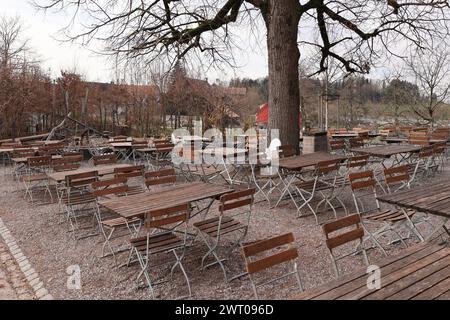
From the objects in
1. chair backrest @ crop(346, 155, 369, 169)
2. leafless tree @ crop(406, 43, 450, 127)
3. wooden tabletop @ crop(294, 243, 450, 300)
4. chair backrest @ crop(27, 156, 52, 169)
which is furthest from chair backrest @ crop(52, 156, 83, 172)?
leafless tree @ crop(406, 43, 450, 127)

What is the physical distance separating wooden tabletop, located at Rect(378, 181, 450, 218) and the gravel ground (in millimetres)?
784

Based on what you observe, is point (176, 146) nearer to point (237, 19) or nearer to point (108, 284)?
point (237, 19)

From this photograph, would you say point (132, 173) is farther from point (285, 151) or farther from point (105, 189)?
point (285, 151)

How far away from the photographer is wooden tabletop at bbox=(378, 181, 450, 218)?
326cm

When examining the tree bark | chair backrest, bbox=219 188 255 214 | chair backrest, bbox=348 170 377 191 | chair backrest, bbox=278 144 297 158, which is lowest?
chair backrest, bbox=219 188 255 214

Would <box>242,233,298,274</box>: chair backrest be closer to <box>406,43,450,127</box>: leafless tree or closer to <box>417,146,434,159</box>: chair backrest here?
<box>417,146,434,159</box>: chair backrest

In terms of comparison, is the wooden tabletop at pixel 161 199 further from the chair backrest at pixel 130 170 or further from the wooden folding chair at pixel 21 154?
the wooden folding chair at pixel 21 154

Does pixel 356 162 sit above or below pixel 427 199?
above

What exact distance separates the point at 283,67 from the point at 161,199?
5734 mm

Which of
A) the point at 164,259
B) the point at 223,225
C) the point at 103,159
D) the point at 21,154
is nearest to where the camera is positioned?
the point at 223,225

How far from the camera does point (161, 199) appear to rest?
13.5 ft

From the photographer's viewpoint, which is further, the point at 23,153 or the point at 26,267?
the point at 23,153

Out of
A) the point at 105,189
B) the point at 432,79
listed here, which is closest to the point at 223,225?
the point at 105,189
